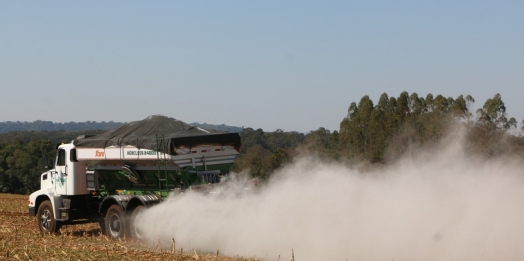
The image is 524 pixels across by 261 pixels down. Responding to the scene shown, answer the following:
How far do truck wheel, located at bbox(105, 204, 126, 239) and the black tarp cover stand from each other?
2209mm

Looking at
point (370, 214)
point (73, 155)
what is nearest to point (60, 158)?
point (73, 155)

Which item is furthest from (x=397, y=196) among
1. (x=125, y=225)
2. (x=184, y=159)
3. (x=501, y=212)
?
(x=125, y=225)

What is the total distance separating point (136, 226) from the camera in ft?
68.9

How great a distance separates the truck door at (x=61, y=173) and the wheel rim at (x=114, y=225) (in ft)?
9.90

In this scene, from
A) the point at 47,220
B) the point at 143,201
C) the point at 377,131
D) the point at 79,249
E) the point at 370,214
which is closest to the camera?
the point at 370,214

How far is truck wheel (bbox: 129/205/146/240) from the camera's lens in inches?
821

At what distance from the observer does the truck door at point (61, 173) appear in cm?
2408

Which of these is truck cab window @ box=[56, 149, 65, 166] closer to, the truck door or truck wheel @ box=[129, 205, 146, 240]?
the truck door

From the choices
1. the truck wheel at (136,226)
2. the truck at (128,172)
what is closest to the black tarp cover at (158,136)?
the truck at (128,172)

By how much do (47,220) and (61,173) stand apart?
1865 millimetres

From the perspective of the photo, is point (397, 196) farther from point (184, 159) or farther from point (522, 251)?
point (184, 159)

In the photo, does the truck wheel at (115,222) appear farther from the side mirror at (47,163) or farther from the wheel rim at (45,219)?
the side mirror at (47,163)

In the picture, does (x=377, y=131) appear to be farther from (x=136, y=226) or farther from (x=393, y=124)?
(x=136, y=226)

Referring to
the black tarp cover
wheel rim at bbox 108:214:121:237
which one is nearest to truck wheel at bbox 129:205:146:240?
wheel rim at bbox 108:214:121:237
